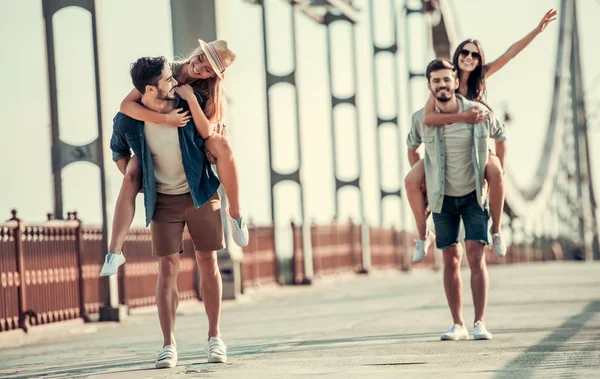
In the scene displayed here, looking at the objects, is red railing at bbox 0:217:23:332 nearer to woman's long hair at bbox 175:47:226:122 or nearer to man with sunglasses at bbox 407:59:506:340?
man with sunglasses at bbox 407:59:506:340

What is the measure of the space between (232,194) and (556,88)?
55.2m

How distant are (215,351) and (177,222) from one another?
2.17ft

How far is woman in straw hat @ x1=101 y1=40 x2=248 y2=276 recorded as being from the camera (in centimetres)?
636

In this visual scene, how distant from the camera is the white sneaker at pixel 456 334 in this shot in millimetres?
7441

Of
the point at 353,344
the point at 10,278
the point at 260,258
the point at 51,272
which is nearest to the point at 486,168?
the point at 353,344

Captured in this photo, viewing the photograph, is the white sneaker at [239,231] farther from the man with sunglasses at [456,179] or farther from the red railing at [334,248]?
the red railing at [334,248]

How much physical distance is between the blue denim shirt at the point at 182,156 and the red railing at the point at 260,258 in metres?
10.4

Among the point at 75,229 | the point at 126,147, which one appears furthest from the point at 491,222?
the point at 75,229

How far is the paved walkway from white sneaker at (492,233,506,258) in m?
0.48

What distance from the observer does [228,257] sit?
15195mm

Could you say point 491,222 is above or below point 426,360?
above

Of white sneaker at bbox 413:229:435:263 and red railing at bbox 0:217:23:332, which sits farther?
red railing at bbox 0:217:23:332

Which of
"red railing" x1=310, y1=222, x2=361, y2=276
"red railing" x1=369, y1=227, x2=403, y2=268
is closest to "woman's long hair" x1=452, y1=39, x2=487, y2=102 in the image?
"red railing" x1=310, y1=222, x2=361, y2=276

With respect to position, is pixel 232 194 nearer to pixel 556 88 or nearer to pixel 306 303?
pixel 306 303
